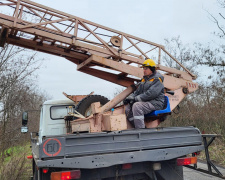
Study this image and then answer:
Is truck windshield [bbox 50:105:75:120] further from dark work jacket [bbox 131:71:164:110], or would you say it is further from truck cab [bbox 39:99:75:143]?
dark work jacket [bbox 131:71:164:110]

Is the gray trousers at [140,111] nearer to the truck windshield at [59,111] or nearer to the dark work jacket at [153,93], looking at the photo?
the dark work jacket at [153,93]

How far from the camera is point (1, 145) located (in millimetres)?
7816

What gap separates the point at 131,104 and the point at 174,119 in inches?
480

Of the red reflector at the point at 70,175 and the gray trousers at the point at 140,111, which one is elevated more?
the gray trousers at the point at 140,111

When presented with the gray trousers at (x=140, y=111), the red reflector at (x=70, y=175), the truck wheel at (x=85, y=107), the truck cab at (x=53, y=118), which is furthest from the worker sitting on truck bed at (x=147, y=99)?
the truck cab at (x=53, y=118)

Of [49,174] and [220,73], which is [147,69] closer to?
[49,174]

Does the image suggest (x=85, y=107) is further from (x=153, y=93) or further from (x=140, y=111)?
Result: (x=153, y=93)

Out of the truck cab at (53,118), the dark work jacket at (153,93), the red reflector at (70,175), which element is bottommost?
the red reflector at (70,175)

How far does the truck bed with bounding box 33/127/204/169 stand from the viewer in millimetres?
3221

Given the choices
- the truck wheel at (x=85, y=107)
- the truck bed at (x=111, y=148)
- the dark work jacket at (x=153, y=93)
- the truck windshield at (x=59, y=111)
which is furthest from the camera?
the truck windshield at (x=59, y=111)

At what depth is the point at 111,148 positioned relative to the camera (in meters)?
3.51

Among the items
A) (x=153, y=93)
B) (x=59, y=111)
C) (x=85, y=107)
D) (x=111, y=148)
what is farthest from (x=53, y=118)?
(x=111, y=148)

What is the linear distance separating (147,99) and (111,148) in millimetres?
1756

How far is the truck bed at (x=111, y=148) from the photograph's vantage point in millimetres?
3221
